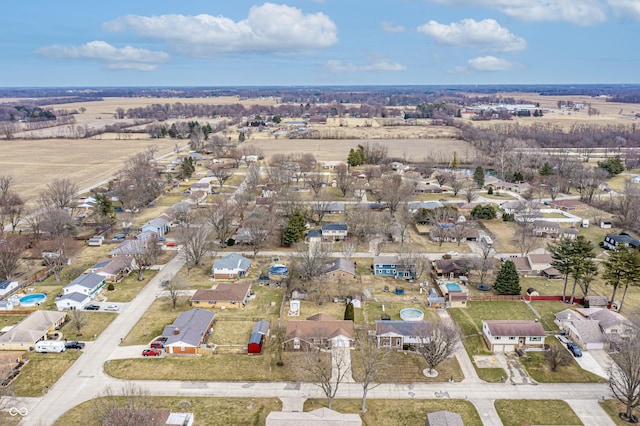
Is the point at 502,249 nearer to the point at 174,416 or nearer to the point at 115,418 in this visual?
the point at 174,416

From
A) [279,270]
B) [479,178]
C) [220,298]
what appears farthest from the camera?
[479,178]

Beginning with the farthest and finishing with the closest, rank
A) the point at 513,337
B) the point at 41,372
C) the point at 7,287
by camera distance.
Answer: the point at 7,287 → the point at 513,337 → the point at 41,372

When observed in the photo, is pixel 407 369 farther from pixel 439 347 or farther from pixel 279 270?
pixel 279 270

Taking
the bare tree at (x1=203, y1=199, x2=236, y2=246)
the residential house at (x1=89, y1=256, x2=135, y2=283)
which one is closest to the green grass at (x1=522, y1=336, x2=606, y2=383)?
the bare tree at (x1=203, y1=199, x2=236, y2=246)

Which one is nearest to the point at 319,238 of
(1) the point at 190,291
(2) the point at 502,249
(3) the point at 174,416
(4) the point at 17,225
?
(1) the point at 190,291

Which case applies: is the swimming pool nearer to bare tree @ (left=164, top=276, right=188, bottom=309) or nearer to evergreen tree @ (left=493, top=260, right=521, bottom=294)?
evergreen tree @ (left=493, top=260, right=521, bottom=294)

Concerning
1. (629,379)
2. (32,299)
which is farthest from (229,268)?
(629,379)

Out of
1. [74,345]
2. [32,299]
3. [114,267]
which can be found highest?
[114,267]
